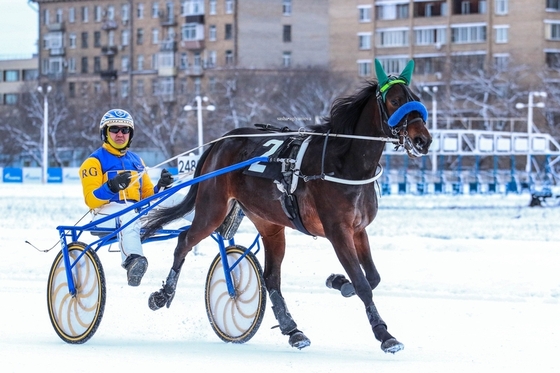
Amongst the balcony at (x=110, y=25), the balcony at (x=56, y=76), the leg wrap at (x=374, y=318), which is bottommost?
the leg wrap at (x=374, y=318)

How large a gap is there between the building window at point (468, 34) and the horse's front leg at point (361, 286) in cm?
6312

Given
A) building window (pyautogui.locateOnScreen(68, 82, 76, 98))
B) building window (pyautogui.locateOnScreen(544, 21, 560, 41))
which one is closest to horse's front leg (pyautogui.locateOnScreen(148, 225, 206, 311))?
building window (pyautogui.locateOnScreen(544, 21, 560, 41))

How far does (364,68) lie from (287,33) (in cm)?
617

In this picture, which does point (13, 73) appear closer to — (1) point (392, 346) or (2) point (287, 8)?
(2) point (287, 8)

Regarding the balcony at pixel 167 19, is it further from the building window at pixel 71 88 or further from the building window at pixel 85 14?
the building window at pixel 71 88

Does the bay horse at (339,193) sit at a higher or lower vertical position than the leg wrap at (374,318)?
higher

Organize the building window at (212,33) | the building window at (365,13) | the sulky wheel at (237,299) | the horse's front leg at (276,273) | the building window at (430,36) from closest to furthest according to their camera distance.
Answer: the horse's front leg at (276,273), the sulky wheel at (237,299), the building window at (430,36), the building window at (365,13), the building window at (212,33)

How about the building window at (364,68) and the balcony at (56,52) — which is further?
the balcony at (56,52)

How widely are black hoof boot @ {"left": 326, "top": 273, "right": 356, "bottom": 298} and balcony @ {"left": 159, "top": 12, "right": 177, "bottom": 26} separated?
7149 centimetres

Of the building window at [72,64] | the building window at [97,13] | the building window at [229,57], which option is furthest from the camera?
the building window at [72,64]

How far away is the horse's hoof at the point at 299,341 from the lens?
23.9 ft

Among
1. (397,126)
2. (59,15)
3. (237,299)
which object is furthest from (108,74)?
(397,126)

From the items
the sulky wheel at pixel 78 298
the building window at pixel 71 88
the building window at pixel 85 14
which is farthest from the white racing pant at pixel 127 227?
the building window at pixel 85 14

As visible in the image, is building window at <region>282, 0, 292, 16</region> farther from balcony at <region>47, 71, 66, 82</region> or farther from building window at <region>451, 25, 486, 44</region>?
balcony at <region>47, 71, 66, 82</region>
